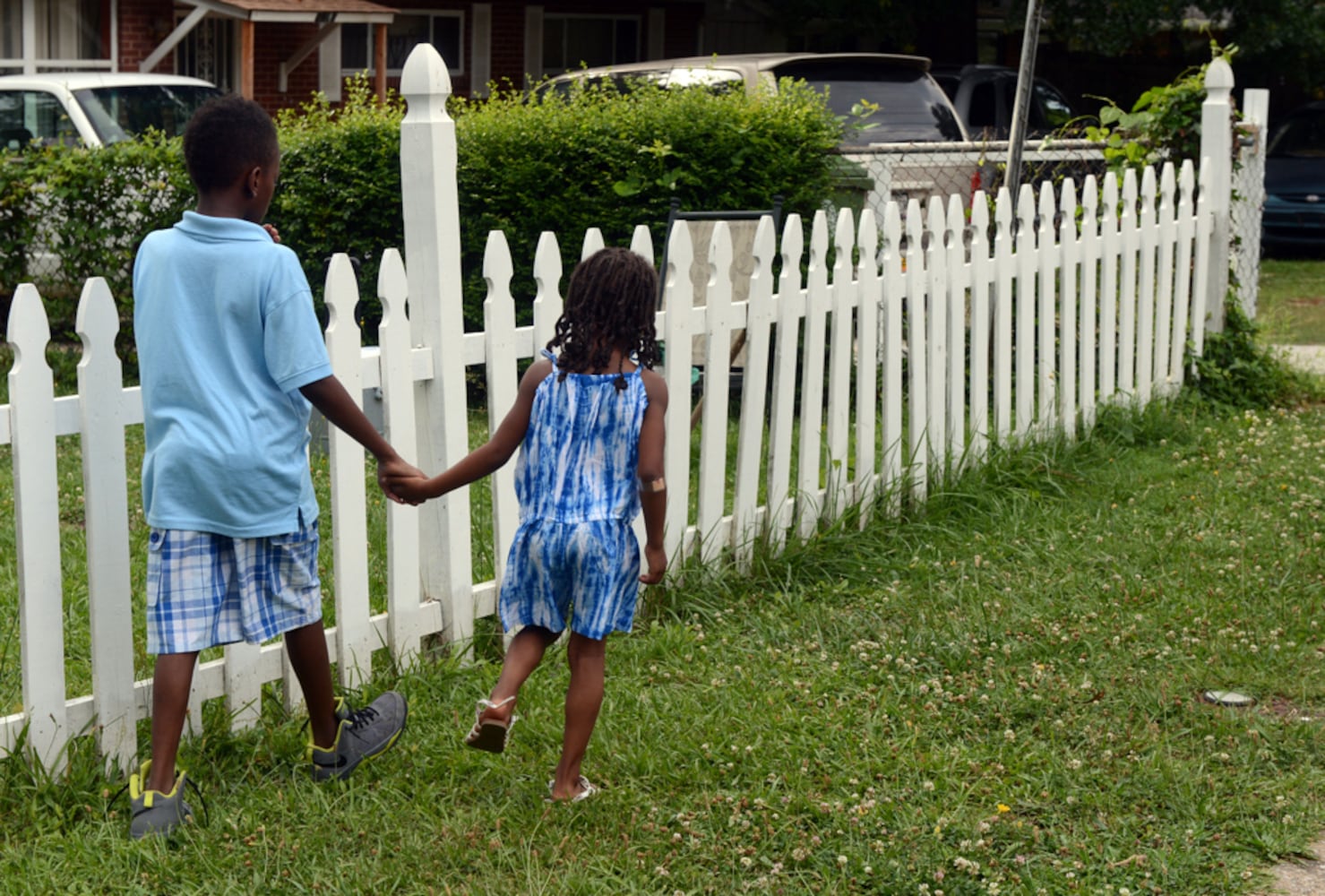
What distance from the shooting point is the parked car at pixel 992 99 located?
14.1m

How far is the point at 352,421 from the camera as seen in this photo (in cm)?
334

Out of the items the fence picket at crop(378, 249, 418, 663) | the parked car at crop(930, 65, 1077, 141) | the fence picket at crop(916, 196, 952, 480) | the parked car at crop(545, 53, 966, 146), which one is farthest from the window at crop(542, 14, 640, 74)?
the fence picket at crop(378, 249, 418, 663)

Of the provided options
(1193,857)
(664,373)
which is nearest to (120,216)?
(664,373)

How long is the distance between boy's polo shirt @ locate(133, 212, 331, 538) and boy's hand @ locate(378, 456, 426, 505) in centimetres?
30

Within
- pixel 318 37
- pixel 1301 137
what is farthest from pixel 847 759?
pixel 318 37

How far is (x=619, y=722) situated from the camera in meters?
3.85

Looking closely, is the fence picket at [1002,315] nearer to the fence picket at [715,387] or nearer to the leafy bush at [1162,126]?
the fence picket at [715,387]

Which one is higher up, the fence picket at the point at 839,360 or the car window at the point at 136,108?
the car window at the point at 136,108

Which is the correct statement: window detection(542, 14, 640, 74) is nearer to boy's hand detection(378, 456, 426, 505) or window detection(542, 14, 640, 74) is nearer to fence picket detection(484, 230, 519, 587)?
fence picket detection(484, 230, 519, 587)

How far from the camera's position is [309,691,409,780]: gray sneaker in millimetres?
3555

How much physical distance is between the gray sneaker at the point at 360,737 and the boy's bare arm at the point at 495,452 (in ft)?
1.66

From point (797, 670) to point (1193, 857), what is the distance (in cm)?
123

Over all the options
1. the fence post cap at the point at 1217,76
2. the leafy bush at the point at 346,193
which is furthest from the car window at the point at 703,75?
the fence post cap at the point at 1217,76

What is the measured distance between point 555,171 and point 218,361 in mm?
4495
